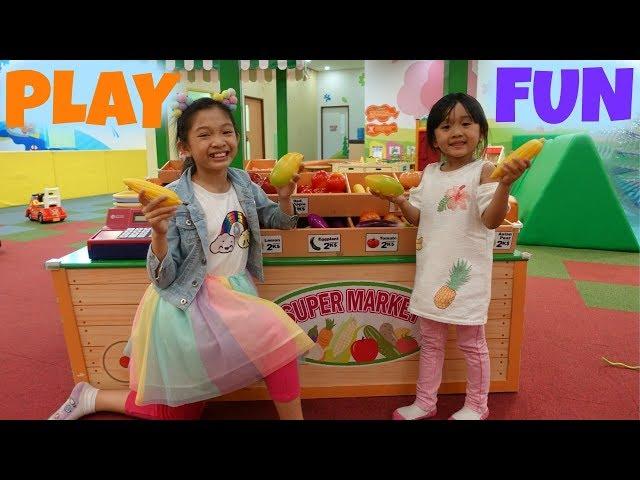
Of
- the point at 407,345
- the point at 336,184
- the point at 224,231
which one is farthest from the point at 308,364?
the point at 336,184

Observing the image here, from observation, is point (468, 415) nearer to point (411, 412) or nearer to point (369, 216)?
point (411, 412)

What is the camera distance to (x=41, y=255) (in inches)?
203

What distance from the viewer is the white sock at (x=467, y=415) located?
2.06m

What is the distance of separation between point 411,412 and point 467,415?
0.80ft

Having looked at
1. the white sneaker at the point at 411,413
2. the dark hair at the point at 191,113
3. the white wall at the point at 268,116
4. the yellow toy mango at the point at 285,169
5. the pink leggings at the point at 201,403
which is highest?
the white wall at the point at 268,116

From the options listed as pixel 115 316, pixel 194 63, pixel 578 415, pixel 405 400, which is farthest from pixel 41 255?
pixel 578 415

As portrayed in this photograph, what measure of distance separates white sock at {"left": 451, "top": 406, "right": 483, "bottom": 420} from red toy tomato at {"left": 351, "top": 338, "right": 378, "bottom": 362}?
452 millimetres

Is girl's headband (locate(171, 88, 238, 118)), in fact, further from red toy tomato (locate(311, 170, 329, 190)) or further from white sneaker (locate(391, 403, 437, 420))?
white sneaker (locate(391, 403, 437, 420))

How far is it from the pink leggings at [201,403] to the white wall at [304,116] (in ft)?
40.2

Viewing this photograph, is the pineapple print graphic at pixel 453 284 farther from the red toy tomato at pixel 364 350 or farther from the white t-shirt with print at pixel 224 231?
the white t-shirt with print at pixel 224 231

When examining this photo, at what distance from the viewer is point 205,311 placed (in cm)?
174

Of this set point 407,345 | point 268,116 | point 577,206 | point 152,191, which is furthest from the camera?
point 268,116

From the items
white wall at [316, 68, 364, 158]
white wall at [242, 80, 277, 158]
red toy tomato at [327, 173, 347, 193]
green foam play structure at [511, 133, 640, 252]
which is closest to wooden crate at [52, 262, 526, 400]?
red toy tomato at [327, 173, 347, 193]

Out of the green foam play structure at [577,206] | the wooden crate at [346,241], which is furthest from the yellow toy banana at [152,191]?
the green foam play structure at [577,206]
